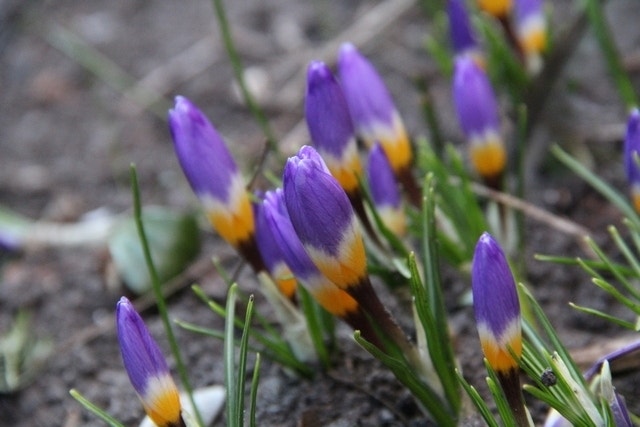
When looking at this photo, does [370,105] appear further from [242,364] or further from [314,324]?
[242,364]

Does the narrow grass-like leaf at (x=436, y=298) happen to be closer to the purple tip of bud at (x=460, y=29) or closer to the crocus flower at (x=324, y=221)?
the crocus flower at (x=324, y=221)

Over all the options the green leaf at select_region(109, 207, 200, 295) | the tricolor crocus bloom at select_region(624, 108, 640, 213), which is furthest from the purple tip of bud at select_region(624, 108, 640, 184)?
the green leaf at select_region(109, 207, 200, 295)

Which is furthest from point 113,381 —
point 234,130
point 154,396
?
point 234,130

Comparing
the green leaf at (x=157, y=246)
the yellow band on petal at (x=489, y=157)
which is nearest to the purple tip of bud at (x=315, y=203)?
the yellow band on petal at (x=489, y=157)

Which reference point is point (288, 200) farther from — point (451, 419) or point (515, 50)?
point (515, 50)

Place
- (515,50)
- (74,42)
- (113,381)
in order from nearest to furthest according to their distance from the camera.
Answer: (113,381), (515,50), (74,42)

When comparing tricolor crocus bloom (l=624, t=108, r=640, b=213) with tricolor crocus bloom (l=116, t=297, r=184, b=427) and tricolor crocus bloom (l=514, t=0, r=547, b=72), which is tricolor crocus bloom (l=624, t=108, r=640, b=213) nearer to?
tricolor crocus bloom (l=514, t=0, r=547, b=72)
